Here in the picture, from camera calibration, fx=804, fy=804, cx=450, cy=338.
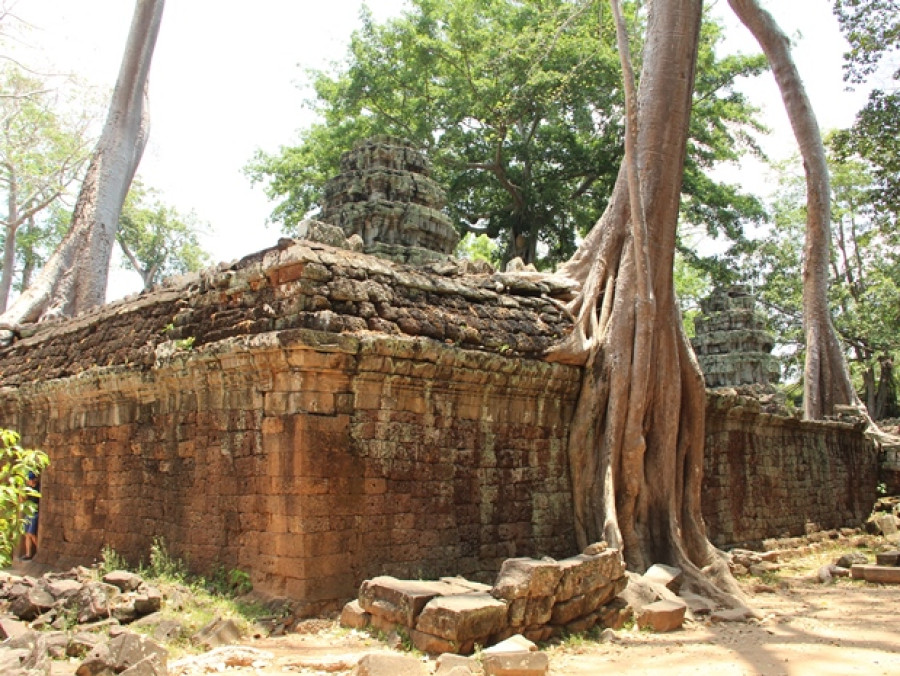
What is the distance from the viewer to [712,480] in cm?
984

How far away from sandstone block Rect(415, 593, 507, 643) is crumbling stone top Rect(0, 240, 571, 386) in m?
2.17

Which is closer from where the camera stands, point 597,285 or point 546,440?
point 546,440

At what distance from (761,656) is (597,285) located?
435 cm

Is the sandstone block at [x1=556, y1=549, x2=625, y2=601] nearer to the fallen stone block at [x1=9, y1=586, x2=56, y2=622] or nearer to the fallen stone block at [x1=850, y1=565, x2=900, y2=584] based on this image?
the fallen stone block at [x1=9, y1=586, x2=56, y2=622]

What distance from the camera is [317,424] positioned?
5871 millimetres

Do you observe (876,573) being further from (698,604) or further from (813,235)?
(813,235)

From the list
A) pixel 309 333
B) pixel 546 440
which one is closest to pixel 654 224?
pixel 546 440

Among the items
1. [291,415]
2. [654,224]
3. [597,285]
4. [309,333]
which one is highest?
[654,224]

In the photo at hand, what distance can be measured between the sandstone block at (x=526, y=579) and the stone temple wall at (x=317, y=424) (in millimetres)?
1264

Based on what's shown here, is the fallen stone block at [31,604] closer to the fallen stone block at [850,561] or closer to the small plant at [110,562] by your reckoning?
the small plant at [110,562]

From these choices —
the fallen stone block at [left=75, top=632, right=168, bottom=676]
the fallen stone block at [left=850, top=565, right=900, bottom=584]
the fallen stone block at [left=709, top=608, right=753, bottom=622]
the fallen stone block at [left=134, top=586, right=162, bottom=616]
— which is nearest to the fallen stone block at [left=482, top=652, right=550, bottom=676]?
the fallen stone block at [left=75, top=632, right=168, bottom=676]

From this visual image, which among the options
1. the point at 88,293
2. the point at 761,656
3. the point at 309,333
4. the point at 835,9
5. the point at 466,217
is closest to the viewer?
the point at 761,656

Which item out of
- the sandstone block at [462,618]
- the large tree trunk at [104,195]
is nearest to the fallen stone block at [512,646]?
the sandstone block at [462,618]

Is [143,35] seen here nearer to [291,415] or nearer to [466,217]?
[466,217]
